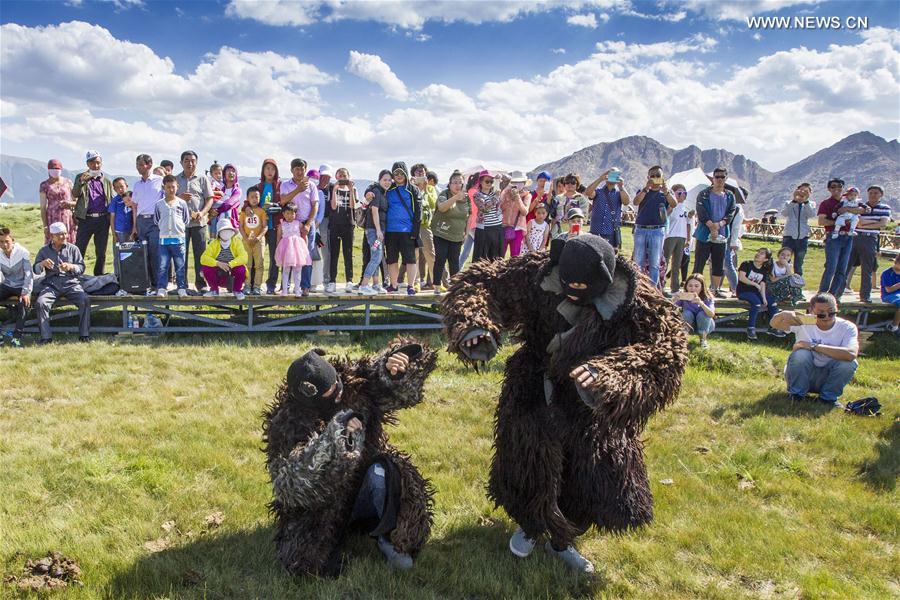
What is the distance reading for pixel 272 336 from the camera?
859 centimetres

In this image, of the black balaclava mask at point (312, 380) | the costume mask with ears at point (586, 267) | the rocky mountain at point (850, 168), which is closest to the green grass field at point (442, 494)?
the black balaclava mask at point (312, 380)

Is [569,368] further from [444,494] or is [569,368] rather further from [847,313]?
[847,313]

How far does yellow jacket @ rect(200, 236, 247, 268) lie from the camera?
8.56m

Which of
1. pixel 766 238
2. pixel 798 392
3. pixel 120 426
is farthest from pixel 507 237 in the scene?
pixel 766 238

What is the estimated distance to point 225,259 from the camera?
8625mm

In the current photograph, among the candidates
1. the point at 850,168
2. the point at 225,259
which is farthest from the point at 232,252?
the point at 850,168

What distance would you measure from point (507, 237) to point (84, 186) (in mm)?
6488

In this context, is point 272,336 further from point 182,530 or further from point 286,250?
point 182,530

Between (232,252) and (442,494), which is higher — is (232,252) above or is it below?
above

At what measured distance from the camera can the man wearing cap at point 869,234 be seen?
31.7 ft

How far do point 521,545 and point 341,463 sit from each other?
49.5 inches

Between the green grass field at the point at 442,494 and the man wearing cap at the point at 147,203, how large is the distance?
2254 millimetres

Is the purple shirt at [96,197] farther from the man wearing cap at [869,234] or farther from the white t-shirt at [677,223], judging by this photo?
the man wearing cap at [869,234]

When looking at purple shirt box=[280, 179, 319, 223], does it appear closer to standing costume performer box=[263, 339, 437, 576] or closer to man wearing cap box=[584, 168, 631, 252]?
man wearing cap box=[584, 168, 631, 252]
